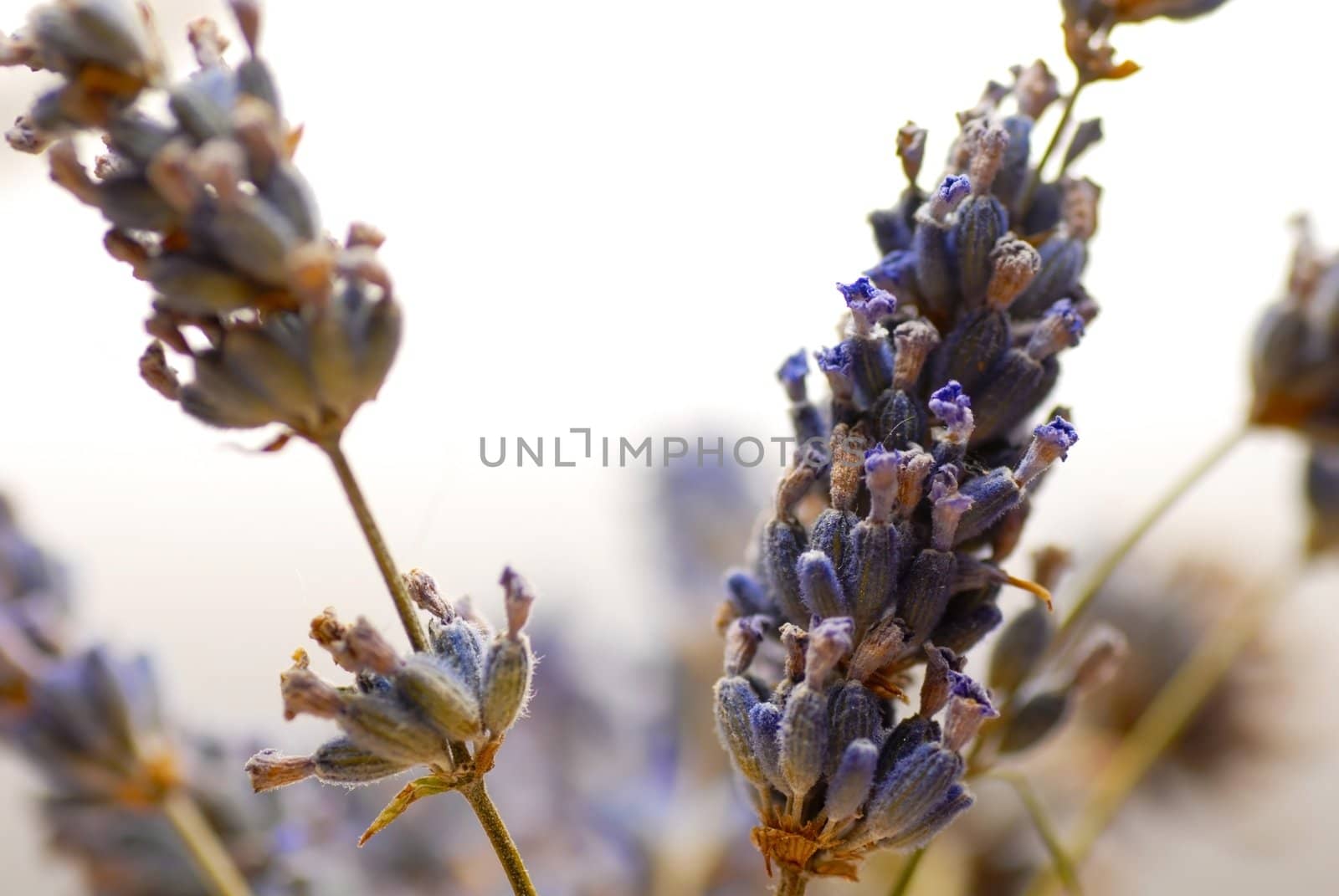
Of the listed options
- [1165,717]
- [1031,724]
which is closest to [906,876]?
[1031,724]

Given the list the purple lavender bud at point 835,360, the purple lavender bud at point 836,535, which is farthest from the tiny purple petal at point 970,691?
the purple lavender bud at point 835,360

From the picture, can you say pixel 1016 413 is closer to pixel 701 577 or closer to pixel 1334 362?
pixel 1334 362

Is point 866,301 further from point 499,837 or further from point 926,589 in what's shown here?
point 499,837

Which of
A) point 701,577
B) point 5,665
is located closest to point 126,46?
point 5,665

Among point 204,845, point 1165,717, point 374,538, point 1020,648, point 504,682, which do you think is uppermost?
point 374,538

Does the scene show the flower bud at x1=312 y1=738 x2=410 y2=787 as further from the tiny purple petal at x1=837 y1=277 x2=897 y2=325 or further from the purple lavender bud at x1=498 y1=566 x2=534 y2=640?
the tiny purple petal at x1=837 y1=277 x2=897 y2=325

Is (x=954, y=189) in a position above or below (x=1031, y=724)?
above
